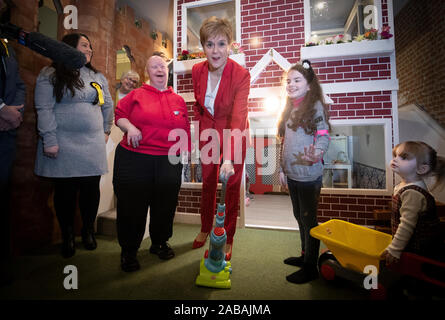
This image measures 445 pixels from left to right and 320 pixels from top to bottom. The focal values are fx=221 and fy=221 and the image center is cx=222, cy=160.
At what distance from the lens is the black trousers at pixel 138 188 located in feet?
4.68

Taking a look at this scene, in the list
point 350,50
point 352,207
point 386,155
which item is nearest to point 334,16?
point 350,50

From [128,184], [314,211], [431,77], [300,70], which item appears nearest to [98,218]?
[128,184]

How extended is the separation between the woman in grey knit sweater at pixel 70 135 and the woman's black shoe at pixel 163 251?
542 mm

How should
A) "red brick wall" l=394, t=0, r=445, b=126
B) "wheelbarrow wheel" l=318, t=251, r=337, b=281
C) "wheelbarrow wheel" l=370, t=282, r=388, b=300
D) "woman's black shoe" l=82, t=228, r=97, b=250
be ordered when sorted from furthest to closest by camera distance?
"red brick wall" l=394, t=0, r=445, b=126 < "woman's black shoe" l=82, t=228, r=97, b=250 < "wheelbarrow wheel" l=318, t=251, r=337, b=281 < "wheelbarrow wheel" l=370, t=282, r=388, b=300

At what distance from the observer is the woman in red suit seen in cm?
150

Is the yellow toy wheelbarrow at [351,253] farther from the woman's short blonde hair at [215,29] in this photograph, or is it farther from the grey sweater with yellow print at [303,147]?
the woman's short blonde hair at [215,29]

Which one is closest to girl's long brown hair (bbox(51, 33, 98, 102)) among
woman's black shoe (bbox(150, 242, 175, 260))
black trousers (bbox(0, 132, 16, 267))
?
black trousers (bbox(0, 132, 16, 267))

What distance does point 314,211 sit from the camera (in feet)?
4.57

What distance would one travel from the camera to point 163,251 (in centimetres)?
168

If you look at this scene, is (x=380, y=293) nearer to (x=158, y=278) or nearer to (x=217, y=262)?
(x=217, y=262)

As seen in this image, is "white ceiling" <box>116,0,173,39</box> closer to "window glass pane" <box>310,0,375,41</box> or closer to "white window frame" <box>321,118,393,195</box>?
"white window frame" <box>321,118,393,195</box>

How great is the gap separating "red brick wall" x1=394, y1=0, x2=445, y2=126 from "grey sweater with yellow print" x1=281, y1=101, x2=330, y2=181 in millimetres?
3384

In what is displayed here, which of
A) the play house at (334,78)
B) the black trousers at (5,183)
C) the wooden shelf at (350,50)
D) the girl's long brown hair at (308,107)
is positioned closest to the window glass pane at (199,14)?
the play house at (334,78)
